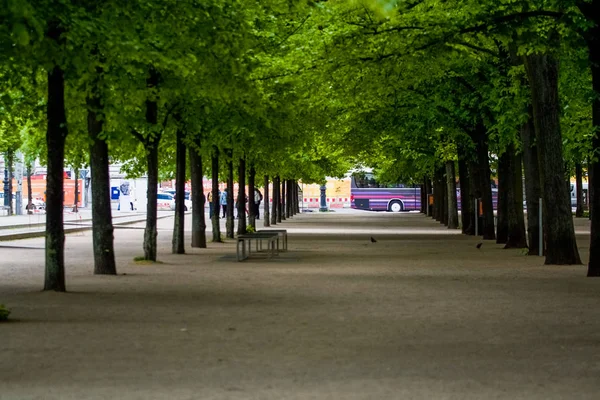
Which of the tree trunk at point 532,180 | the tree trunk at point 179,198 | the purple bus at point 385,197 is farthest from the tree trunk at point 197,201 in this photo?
the purple bus at point 385,197

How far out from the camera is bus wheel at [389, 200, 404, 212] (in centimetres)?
12562

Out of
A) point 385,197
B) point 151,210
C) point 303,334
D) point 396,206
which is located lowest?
point 303,334

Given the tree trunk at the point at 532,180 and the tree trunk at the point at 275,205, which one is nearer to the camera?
the tree trunk at the point at 532,180

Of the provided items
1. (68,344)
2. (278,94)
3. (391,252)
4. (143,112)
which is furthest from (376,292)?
(391,252)

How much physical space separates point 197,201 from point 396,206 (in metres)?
90.4

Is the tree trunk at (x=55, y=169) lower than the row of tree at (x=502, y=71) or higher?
lower

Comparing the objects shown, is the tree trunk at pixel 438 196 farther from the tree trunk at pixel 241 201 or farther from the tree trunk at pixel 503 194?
the tree trunk at pixel 503 194

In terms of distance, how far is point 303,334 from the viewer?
13055 millimetres

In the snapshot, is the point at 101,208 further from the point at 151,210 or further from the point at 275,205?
the point at 275,205

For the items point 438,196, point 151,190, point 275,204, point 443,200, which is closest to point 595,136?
point 151,190

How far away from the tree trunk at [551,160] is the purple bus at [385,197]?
320ft

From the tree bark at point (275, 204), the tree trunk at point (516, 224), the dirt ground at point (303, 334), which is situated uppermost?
the tree bark at point (275, 204)

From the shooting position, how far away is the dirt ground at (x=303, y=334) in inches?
370

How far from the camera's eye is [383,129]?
4512 centimetres
